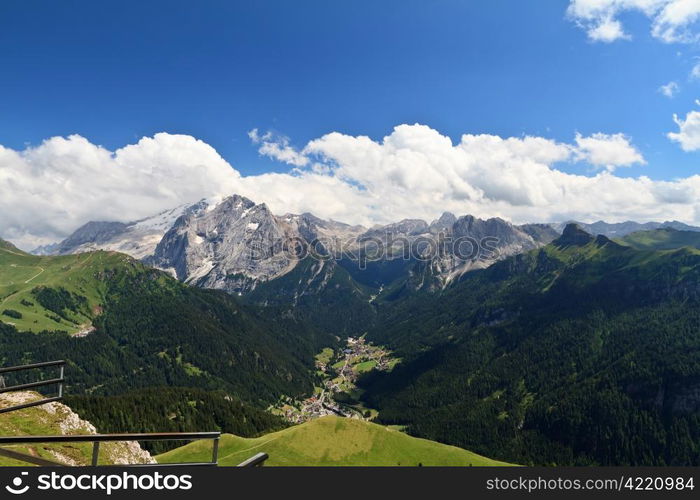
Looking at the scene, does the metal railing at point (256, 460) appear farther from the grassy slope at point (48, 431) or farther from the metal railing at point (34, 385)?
the grassy slope at point (48, 431)

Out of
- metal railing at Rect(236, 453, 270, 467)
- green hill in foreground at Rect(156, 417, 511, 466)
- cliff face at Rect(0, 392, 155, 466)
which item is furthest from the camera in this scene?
green hill in foreground at Rect(156, 417, 511, 466)

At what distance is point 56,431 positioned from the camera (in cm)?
5191

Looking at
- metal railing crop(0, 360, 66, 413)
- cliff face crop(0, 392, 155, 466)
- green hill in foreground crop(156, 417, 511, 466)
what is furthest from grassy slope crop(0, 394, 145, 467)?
green hill in foreground crop(156, 417, 511, 466)

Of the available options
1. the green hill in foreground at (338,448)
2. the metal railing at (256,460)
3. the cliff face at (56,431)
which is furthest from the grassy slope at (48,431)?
the green hill in foreground at (338,448)

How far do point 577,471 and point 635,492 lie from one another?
7.51 feet

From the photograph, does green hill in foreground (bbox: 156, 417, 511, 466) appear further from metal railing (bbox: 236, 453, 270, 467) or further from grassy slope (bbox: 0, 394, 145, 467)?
metal railing (bbox: 236, 453, 270, 467)

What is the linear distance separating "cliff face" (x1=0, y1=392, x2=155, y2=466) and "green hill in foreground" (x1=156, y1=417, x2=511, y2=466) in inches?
2909

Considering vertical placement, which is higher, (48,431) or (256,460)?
(256,460)

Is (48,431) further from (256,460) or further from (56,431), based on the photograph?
(256,460)

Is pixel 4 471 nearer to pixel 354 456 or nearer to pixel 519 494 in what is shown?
pixel 519 494

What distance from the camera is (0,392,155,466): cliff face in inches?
1695

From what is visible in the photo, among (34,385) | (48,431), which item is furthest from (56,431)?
(34,385)

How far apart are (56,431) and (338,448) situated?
10564 centimetres

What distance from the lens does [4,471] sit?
436 inches
